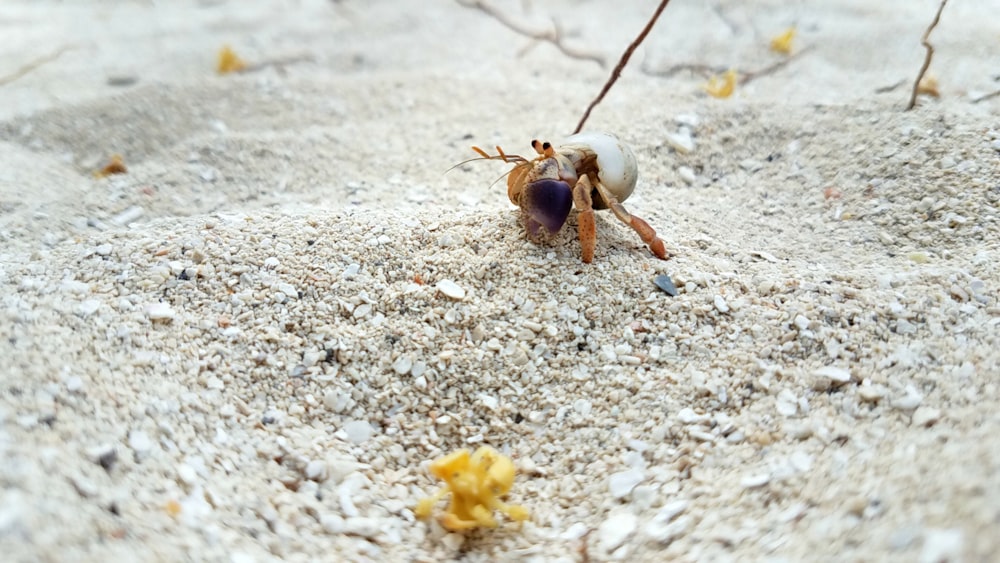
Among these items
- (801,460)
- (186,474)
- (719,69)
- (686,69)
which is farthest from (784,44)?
(186,474)

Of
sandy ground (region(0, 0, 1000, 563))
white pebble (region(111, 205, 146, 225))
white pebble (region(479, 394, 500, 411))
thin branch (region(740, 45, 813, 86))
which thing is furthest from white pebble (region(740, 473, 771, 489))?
thin branch (region(740, 45, 813, 86))

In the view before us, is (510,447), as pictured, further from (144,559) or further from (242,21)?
(242,21)

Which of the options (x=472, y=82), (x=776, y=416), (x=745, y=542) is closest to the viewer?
(x=745, y=542)

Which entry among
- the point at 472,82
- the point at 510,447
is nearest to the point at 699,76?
the point at 472,82

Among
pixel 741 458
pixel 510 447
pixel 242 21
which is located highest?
pixel 741 458

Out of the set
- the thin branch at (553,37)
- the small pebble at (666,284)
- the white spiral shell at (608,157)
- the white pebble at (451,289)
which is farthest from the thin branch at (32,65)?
the small pebble at (666,284)

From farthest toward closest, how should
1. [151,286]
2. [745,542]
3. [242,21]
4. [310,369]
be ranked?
[242,21], [151,286], [310,369], [745,542]

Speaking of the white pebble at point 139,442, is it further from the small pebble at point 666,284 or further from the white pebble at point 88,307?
the small pebble at point 666,284

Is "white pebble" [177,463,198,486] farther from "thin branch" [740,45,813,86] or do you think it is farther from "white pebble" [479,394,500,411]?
Answer: "thin branch" [740,45,813,86]
